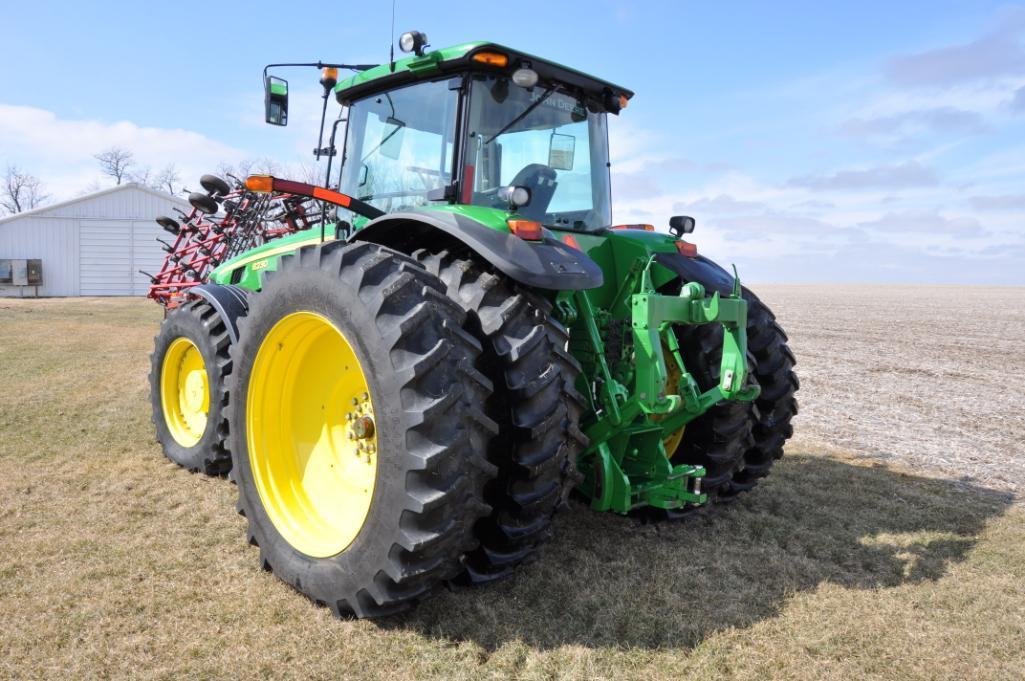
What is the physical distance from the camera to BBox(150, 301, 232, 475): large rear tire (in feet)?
15.6

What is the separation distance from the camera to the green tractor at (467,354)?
8.90ft

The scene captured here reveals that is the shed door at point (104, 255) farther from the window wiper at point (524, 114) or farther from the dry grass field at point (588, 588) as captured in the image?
the window wiper at point (524, 114)

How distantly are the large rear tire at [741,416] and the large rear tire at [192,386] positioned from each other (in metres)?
2.83

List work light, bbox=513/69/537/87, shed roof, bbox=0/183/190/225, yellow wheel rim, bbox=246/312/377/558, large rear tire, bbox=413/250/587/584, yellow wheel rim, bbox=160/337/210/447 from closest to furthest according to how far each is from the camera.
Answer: large rear tire, bbox=413/250/587/584 → yellow wheel rim, bbox=246/312/377/558 → work light, bbox=513/69/537/87 → yellow wheel rim, bbox=160/337/210/447 → shed roof, bbox=0/183/190/225

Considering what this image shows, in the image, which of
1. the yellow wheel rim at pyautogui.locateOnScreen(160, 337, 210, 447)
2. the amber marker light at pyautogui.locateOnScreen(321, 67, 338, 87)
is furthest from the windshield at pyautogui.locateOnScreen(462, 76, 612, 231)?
the yellow wheel rim at pyautogui.locateOnScreen(160, 337, 210, 447)

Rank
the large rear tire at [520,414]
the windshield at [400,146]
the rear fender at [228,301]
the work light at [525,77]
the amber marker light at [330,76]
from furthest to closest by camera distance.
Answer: the rear fender at [228,301] < the amber marker light at [330,76] < the windshield at [400,146] < the work light at [525,77] < the large rear tire at [520,414]

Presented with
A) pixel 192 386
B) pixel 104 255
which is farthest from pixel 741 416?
pixel 104 255

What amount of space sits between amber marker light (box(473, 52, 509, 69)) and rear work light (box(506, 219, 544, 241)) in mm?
895

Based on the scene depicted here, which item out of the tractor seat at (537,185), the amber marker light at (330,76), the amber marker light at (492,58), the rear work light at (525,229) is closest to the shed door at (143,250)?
the amber marker light at (330,76)

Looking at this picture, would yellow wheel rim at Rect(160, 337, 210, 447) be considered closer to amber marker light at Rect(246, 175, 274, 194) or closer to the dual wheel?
the dual wheel

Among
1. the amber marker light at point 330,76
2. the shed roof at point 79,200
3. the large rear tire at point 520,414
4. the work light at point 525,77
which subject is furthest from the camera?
the shed roof at point 79,200

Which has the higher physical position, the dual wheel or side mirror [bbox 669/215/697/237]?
side mirror [bbox 669/215/697/237]

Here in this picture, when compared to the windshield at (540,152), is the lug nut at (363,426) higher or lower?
lower

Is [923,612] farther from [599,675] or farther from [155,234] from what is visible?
[155,234]
